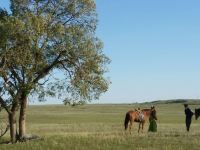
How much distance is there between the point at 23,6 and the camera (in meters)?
35.8

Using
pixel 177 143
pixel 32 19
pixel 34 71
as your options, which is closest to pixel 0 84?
pixel 34 71

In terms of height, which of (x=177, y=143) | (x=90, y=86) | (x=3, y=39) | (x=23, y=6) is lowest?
(x=177, y=143)

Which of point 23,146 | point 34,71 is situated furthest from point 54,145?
point 34,71

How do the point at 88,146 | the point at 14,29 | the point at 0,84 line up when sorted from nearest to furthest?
the point at 88,146
the point at 14,29
the point at 0,84

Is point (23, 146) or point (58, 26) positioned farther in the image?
point (58, 26)

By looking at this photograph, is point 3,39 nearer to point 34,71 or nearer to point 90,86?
point 34,71

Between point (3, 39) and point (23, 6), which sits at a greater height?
point (23, 6)

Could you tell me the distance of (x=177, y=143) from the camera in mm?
30719

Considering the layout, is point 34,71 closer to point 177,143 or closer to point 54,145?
point 54,145

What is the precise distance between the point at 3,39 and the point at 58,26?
3610mm

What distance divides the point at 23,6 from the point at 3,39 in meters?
2.85

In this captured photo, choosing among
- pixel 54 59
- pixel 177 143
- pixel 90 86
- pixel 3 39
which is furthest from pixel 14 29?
pixel 177 143

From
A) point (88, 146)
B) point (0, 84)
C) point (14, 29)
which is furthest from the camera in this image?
point (0, 84)

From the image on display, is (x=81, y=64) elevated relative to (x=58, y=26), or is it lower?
lower
